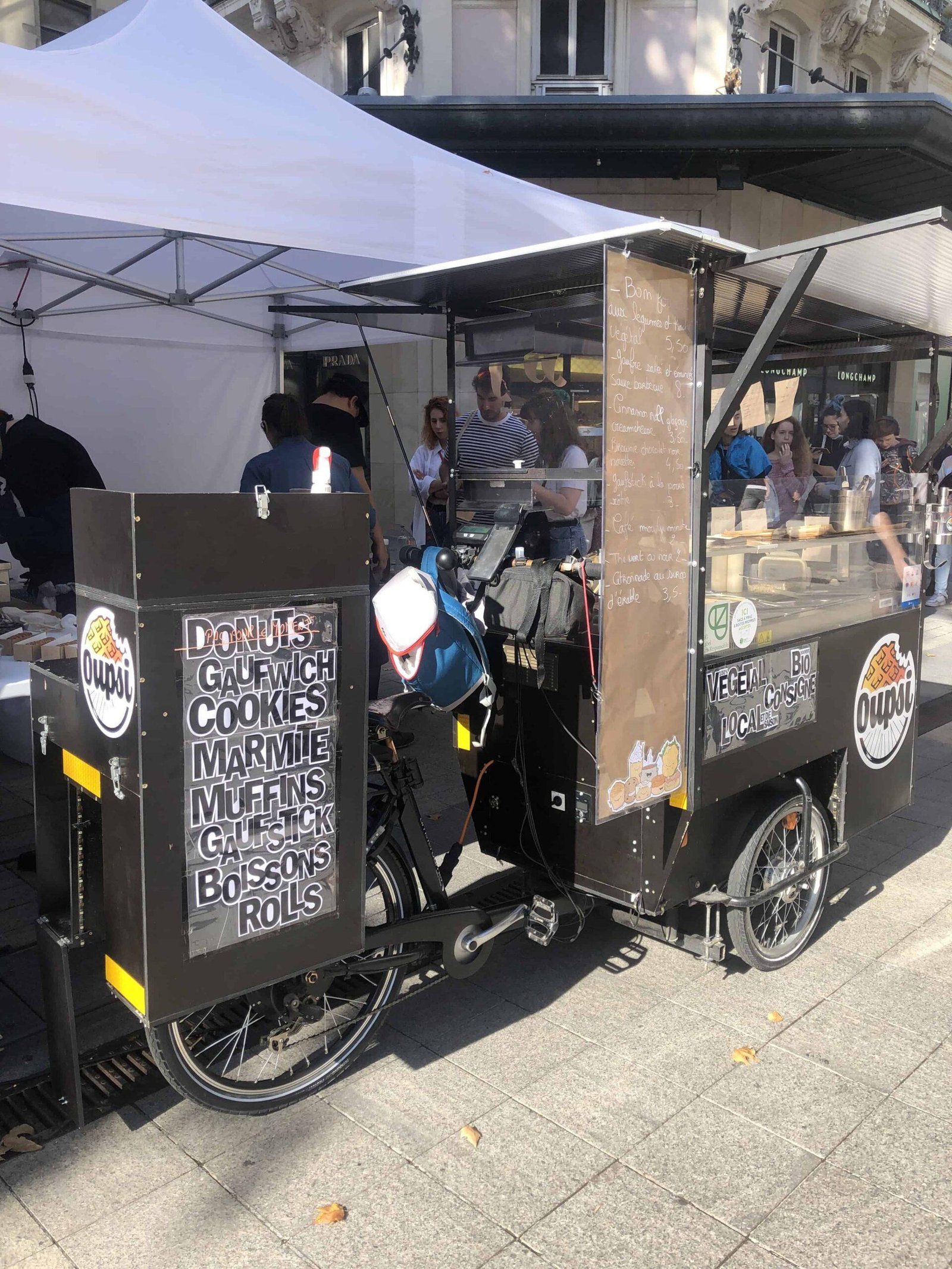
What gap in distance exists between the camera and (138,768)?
6.95 ft

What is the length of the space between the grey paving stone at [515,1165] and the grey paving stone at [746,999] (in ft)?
2.65

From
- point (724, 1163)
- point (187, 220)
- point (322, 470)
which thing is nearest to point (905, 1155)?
point (724, 1163)

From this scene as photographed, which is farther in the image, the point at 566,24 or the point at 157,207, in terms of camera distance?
the point at 566,24

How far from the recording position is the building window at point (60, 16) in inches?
510

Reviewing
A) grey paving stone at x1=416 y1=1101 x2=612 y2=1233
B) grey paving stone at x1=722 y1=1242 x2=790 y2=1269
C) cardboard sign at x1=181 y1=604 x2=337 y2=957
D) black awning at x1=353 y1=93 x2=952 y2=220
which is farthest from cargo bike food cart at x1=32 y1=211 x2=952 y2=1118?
black awning at x1=353 y1=93 x2=952 y2=220

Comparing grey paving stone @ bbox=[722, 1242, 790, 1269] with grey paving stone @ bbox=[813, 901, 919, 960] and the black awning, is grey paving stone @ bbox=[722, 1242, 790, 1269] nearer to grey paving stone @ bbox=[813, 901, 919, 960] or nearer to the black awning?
grey paving stone @ bbox=[813, 901, 919, 960]

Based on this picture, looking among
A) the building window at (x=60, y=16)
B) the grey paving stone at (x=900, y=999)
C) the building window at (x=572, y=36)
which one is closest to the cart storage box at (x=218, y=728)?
the grey paving stone at (x=900, y=999)

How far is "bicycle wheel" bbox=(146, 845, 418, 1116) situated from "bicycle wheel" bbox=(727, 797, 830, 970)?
1.14 m

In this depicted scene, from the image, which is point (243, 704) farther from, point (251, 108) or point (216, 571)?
point (251, 108)

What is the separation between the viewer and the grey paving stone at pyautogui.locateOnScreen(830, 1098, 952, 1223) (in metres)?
2.46

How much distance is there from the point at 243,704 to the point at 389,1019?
1498 millimetres

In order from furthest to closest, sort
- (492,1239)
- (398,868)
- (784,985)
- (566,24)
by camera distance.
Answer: (566,24), (784,985), (398,868), (492,1239)

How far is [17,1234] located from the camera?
7.47ft

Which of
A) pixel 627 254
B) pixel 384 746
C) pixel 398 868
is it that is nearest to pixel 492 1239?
pixel 398 868
